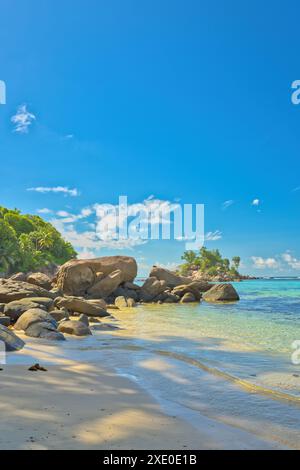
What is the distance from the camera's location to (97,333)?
11.1 metres

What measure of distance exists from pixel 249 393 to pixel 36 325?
6.15 m

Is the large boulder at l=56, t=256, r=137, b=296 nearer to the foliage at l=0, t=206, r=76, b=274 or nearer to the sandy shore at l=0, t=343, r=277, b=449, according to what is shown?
the sandy shore at l=0, t=343, r=277, b=449

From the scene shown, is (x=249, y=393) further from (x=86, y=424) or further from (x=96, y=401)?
(x=86, y=424)

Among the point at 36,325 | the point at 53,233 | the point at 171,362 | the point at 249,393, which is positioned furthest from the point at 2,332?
the point at 53,233

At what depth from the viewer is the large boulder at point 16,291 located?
15398 millimetres

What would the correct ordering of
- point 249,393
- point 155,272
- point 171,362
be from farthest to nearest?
point 155,272
point 171,362
point 249,393

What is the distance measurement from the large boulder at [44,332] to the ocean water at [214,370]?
423mm

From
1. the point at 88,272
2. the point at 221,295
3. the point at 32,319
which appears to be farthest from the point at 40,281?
the point at 221,295

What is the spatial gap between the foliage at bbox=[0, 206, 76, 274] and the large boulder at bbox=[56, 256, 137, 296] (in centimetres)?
2662

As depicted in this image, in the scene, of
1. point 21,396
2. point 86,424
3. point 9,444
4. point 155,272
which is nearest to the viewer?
point 9,444

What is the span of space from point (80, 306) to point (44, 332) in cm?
758

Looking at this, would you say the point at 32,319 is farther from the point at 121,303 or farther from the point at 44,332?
the point at 121,303

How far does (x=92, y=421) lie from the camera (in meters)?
3.49

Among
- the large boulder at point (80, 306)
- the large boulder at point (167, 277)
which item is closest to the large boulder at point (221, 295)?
the large boulder at point (167, 277)
